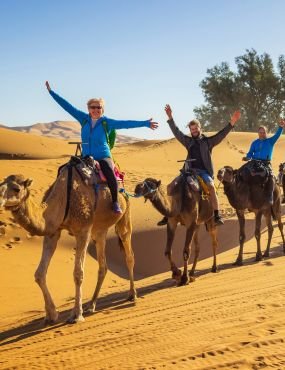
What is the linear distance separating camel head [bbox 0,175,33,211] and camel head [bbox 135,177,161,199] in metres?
2.54

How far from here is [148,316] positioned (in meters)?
6.13

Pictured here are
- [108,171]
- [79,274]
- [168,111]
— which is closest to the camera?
[79,274]

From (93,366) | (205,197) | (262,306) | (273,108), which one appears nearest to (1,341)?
(93,366)

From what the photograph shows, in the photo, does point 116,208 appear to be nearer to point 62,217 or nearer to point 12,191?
point 62,217

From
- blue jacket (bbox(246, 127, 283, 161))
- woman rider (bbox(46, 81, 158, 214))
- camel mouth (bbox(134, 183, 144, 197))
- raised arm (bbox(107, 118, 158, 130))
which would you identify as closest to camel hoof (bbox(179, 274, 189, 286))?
camel mouth (bbox(134, 183, 144, 197))

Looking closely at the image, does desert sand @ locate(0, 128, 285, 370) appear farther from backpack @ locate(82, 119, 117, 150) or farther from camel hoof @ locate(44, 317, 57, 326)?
backpack @ locate(82, 119, 117, 150)

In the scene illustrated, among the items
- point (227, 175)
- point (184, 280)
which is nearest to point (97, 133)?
point (184, 280)

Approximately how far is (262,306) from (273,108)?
58733mm

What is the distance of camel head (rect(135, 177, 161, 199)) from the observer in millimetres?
7762

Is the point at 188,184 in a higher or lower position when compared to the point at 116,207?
higher

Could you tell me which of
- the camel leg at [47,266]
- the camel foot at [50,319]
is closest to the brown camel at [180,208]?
the camel leg at [47,266]

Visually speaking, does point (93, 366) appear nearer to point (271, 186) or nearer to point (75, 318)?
point (75, 318)

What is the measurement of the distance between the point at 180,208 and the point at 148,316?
10.1 feet

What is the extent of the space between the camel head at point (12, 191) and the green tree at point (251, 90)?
189ft
